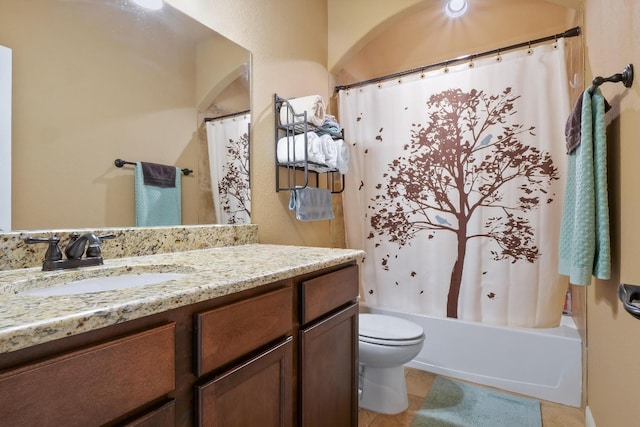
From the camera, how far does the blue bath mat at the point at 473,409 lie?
5.17 feet

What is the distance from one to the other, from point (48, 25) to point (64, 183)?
477 millimetres

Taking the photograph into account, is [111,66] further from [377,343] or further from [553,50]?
[553,50]

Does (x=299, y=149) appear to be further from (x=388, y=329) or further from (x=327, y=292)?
(x=388, y=329)

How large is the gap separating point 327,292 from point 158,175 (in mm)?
796

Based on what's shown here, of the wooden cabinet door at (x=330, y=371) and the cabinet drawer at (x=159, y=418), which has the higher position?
the cabinet drawer at (x=159, y=418)

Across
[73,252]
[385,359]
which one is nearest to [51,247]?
[73,252]

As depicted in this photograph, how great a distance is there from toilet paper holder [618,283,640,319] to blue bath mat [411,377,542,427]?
116cm


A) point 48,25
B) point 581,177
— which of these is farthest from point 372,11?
point 48,25

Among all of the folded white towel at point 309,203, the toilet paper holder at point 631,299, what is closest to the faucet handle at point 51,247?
the folded white towel at point 309,203

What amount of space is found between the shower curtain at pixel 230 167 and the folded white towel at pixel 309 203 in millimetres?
257

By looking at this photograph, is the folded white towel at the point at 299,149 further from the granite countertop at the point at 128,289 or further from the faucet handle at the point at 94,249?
the faucet handle at the point at 94,249

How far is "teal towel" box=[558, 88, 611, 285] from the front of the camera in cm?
112

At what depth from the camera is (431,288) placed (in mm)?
2129

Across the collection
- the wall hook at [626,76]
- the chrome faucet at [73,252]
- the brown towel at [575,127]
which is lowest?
the chrome faucet at [73,252]
